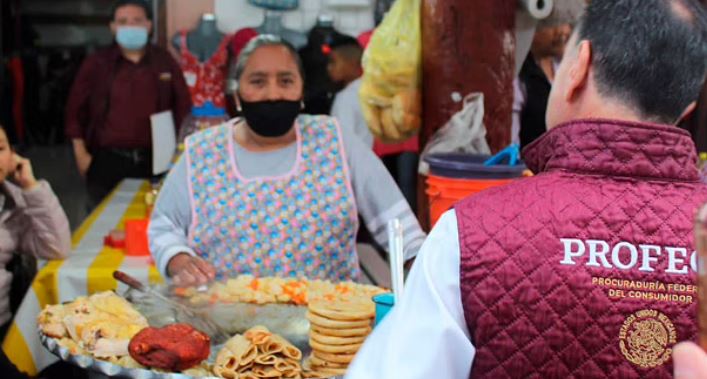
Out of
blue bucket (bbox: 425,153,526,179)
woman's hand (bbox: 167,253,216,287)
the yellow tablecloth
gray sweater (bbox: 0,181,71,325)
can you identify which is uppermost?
blue bucket (bbox: 425,153,526,179)

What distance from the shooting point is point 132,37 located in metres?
4.77

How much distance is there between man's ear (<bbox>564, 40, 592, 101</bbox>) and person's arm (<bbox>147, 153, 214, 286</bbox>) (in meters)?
1.80

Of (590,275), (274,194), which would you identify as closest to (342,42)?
(274,194)

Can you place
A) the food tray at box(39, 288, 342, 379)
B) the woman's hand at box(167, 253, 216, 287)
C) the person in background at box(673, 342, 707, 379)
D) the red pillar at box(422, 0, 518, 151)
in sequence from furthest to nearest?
the red pillar at box(422, 0, 518, 151)
the woman's hand at box(167, 253, 216, 287)
the food tray at box(39, 288, 342, 379)
the person in background at box(673, 342, 707, 379)

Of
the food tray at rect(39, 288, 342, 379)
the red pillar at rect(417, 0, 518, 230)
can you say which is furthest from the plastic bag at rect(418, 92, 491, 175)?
the food tray at rect(39, 288, 342, 379)

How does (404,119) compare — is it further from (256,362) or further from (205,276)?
(256,362)

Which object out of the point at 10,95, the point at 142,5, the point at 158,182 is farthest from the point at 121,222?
the point at 10,95

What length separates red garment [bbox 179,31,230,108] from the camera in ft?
13.1

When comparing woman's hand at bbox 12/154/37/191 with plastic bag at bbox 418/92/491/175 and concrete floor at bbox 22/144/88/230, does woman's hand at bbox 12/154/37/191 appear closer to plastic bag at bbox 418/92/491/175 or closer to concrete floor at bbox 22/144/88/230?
concrete floor at bbox 22/144/88/230

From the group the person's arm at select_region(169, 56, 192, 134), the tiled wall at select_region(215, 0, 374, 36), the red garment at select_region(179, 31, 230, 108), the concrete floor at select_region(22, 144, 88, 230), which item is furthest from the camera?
the concrete floor at select_region(22, 144, 88, 230)

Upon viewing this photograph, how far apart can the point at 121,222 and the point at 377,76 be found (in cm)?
142

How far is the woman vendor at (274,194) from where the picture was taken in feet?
10.2

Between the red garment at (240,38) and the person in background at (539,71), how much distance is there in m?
1.03

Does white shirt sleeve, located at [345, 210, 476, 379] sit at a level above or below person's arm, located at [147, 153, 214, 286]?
above
